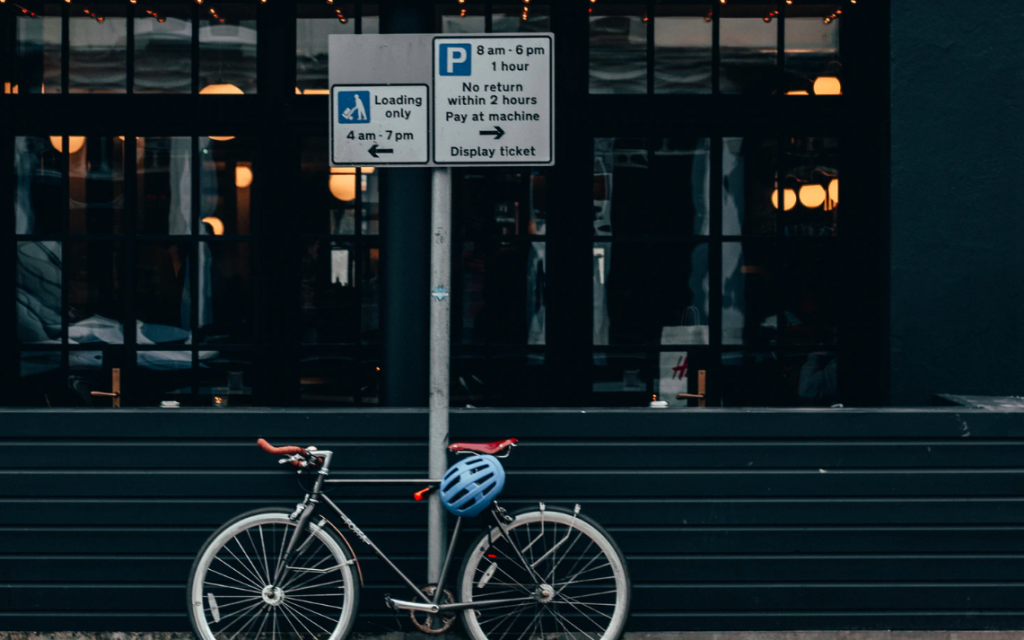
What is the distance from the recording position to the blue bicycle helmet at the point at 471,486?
4.05 m

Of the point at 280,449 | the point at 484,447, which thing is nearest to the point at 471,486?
the point at 484,447

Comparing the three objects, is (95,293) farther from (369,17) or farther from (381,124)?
(381,124)

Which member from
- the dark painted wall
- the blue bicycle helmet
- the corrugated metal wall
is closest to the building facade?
the dark painted wall

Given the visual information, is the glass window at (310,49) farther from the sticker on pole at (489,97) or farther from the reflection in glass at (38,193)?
the sticker on pole at (489,97)

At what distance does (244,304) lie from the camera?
641 cm

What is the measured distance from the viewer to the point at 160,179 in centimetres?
639

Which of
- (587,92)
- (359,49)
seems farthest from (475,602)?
(587,92)

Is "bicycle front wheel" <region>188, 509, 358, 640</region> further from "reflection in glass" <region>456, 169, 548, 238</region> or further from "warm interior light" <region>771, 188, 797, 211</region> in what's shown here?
"warm interior light" <region>771, 188, 797, 211</region>

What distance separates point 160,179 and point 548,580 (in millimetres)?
4043

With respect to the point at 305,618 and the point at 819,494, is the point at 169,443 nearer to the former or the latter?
the point at 305,618

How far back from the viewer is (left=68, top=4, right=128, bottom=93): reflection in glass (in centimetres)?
637

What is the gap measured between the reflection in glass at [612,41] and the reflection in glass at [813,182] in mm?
1278

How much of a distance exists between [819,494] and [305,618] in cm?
254

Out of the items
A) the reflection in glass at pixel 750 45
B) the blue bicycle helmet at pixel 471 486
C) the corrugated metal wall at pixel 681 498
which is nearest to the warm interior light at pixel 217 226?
the corrugated metal wall at pixel 681 498
